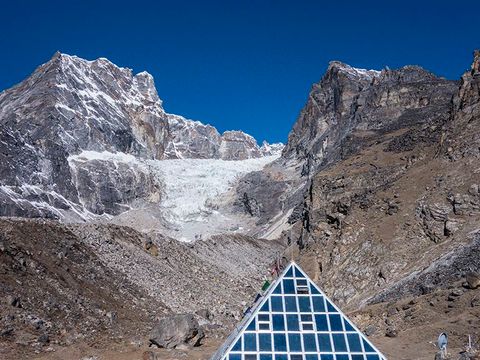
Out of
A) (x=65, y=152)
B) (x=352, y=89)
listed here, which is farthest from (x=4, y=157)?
(x=352, y=89)

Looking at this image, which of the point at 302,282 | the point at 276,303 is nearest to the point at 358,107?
the point at 302,282

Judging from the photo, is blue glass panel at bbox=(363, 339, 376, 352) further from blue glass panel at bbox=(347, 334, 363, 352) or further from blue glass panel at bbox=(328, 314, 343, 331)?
blue glass panel at bbox=(328, 314, 343, 331)

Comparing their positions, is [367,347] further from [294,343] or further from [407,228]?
[407,228]

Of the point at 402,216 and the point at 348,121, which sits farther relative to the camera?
the point at 348,121

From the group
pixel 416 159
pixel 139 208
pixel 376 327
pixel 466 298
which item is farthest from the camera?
pixel 139 208

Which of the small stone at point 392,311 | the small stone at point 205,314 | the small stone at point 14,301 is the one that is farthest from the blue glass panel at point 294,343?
the small stone at point 205,314

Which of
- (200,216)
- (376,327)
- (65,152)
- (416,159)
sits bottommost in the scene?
(376,327)

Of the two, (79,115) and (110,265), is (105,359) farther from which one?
(79,115)

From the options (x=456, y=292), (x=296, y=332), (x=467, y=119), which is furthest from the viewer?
(x=467, y=119)
